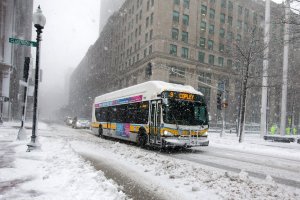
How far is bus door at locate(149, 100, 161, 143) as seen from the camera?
12.6 metres

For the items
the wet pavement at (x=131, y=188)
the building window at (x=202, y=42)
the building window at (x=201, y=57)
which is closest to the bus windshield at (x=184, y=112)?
the wet pavement at (x=131, y=188)

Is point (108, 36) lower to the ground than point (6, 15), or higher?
higher

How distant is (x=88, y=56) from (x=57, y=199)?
384 feet

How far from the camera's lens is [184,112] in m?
12.9

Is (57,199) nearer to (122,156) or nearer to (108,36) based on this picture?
(122,156)

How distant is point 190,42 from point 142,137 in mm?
39117

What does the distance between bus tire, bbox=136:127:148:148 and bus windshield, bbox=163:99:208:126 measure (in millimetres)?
1939

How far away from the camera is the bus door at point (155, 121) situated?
41.4ft

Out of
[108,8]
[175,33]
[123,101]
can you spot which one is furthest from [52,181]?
[108,8]

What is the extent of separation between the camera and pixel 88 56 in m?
118

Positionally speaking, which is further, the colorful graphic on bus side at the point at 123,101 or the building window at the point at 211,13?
the building window at the point at 211,13

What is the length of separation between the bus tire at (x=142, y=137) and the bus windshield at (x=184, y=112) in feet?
6.36

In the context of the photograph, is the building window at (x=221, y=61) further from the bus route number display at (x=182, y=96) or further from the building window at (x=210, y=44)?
the bus route number display at (x=182, y=96)

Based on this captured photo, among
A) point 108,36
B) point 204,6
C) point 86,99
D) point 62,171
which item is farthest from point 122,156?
point 86,99
